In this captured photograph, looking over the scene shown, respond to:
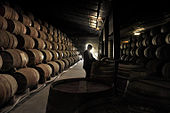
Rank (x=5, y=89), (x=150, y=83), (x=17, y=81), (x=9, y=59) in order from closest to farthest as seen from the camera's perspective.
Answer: (x=150, y=83)
(x=5, y=89)
(x=9, y=59)
(x=17, y=81)

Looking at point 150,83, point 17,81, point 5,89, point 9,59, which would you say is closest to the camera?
point 150,83

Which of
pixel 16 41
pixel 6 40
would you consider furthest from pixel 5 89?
pixel 16 41

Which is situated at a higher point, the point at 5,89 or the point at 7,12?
the point at 7,12

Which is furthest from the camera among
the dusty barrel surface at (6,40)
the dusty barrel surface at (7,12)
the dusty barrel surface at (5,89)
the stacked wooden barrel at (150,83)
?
the dusty barrel surface at (7,12)

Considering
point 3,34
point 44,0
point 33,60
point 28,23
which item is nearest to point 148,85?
point 3,34

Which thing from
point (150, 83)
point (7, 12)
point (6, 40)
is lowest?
point (150, 83)

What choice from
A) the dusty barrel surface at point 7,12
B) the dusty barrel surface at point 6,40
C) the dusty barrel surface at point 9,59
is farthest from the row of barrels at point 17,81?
the dusty barrel surface at point 7,12

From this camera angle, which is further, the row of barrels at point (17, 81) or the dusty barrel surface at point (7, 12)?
the dusty barrel surface at point (7, 12)

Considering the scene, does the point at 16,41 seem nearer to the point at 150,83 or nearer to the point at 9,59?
the point at 9,59

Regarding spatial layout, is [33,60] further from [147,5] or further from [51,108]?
[147,5]

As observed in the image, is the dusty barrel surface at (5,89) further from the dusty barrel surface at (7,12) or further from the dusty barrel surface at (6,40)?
the dusty barrel surface at (7,12)

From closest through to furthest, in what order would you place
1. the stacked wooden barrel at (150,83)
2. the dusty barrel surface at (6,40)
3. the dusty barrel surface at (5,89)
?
1. the stacked wooden barrel at (150,83)
2. the dusty barrel surface at (5,89)
3. the dusty barrel surface at (6,40)

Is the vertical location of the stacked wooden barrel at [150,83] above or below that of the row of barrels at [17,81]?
above

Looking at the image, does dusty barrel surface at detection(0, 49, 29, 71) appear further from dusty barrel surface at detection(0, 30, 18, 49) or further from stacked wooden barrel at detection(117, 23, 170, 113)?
stacked wooden barrel at detection(117, 23, 170, 113)
